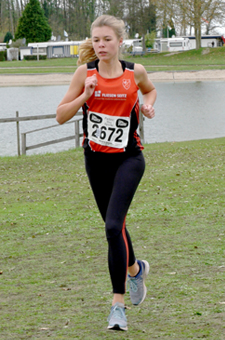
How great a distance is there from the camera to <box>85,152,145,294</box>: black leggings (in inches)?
150

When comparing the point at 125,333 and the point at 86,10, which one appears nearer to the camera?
the point at 125,333

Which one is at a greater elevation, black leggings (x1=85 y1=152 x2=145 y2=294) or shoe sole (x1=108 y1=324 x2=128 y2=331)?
black leggings (x1=85 y1=152 x2=145 y2=294)

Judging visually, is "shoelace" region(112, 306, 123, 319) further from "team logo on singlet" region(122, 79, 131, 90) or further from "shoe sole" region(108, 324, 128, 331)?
"team logo on singlet" region(122, 79, 131, 90)

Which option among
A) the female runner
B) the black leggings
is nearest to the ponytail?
the female runner

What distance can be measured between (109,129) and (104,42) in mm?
615

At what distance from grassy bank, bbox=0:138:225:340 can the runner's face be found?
1.93m

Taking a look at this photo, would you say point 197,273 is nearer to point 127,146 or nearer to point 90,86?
point 127,146

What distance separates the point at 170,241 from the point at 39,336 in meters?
2.92

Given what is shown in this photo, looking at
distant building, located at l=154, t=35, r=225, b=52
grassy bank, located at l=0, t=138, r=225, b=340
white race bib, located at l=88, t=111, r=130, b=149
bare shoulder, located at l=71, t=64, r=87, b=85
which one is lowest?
grassy bank, located at l=0, t=138, r=225, b=340

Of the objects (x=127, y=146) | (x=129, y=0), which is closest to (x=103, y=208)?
(x=127, y=146)

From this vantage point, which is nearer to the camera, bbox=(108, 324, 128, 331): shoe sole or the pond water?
bbox=(108, 324, 128, 331): shoe sole

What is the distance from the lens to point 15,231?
735 centimetres

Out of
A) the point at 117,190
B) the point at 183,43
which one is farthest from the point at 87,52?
the point at 183,43

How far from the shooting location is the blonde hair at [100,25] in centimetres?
385
